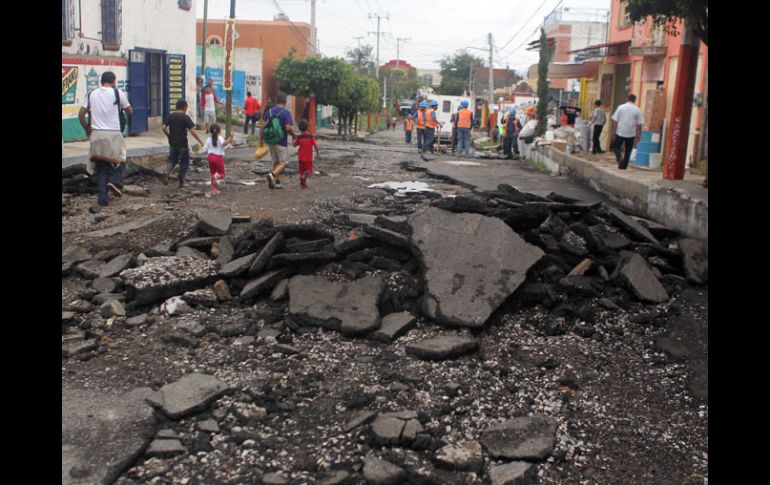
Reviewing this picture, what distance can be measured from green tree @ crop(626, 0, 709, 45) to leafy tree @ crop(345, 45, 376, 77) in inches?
2605

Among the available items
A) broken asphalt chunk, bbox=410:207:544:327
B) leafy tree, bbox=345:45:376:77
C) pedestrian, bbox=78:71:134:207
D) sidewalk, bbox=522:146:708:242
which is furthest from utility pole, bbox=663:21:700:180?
leafy tree, bbox=345:45:376:77

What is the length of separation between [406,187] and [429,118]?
32.3 feet

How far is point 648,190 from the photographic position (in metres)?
10.7

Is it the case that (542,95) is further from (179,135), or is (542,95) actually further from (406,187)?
(179,135)

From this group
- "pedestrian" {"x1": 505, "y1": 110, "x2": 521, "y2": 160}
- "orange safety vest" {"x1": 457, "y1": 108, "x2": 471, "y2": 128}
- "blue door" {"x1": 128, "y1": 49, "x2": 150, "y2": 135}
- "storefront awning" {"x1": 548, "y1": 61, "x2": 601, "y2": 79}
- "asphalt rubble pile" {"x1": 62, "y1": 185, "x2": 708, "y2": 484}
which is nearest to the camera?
"asphalt rubble pile" {"x1": 62, "y1": 185, "x2": 708, "y2": 484}

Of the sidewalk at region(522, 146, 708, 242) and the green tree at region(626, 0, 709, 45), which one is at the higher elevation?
the green tree at region(626, 0, 709, 45)

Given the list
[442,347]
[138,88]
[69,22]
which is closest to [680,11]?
[442,347]

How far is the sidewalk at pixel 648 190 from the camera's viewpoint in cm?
880

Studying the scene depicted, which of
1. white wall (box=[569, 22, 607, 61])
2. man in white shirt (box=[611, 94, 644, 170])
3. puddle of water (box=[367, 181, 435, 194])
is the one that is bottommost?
puddle of water (box=[367, 181, 435, 194])

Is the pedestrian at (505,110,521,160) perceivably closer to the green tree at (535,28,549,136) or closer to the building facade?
the green tree at (535,28,549,136)

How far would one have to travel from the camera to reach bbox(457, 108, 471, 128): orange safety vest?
2091cm

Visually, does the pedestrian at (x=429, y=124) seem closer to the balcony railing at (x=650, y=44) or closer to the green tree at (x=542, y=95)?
the green tree at (x=542, y=95)

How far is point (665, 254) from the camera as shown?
725cm
